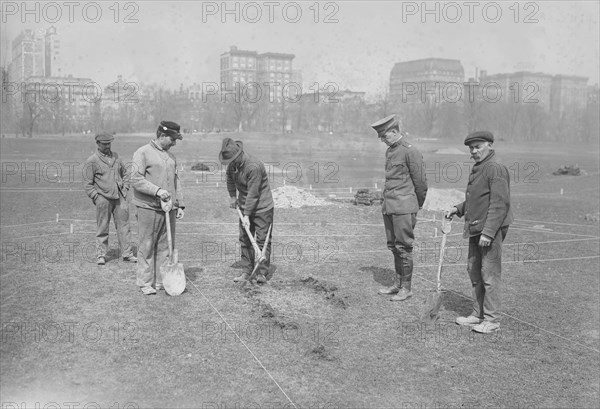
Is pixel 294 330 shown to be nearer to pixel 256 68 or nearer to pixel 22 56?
pixel 22 56

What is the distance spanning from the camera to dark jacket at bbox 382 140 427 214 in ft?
24.0

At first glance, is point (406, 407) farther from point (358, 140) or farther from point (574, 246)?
point (358, 140)

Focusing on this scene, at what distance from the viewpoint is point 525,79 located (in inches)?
3214

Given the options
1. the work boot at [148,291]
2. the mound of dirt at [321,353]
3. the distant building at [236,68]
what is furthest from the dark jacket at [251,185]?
the distant building at [236,68]

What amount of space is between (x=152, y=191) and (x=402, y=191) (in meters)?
3.10

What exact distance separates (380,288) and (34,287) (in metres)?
4.56

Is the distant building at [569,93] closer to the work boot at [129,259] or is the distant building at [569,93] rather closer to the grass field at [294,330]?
the grass field at [294,330]

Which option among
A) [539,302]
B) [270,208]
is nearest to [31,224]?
[270,208]

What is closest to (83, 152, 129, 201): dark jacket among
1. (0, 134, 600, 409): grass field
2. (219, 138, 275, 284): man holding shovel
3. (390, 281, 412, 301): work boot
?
(0, 134, 600, 409): grass field

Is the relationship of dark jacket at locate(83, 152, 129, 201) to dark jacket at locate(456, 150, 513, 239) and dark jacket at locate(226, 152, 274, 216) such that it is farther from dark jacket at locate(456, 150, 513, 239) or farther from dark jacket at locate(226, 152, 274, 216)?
dark jacket at locate(456, 150, 513, 239)

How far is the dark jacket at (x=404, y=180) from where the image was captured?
7305 mm

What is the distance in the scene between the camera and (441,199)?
54.6 ft

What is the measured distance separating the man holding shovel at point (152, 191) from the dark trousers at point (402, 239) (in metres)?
2.83

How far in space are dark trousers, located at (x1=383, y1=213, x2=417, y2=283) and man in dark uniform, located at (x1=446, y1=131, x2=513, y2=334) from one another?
885 mm
